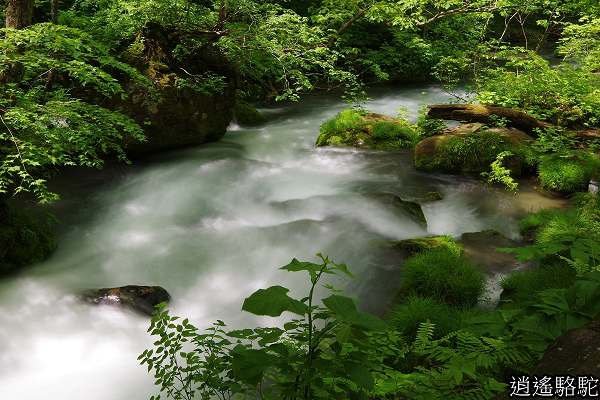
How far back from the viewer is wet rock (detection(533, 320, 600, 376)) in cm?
189

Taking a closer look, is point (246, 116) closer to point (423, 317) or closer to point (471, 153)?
point (471, 153)

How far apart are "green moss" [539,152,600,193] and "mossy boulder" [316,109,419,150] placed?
3.38 metres

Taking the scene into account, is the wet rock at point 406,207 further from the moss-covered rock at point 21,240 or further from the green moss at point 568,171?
the moss-covered rock at point 21,240

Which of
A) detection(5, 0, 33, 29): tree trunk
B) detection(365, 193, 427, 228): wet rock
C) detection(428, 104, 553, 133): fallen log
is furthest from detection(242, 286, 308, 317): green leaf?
detection(428, 104, 553, 133): fallen log

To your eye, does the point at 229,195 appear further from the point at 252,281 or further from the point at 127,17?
the point at 127,17

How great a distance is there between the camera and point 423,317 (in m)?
4.47

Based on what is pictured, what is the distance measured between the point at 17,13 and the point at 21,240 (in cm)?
302

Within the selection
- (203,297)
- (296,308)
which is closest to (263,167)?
(203,297)

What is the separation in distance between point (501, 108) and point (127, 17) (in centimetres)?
844

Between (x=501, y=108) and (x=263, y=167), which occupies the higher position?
(x=501, y=108)

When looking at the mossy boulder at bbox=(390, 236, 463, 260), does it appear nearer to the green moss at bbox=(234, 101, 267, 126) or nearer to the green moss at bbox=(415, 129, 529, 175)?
the green moss at bbox=(415, 129, 529, 175)

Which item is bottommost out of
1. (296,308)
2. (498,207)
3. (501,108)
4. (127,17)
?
(498,207)

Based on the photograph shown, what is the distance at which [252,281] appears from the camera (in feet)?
Answer: 19.8

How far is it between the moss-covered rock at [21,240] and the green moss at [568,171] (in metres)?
8.63
